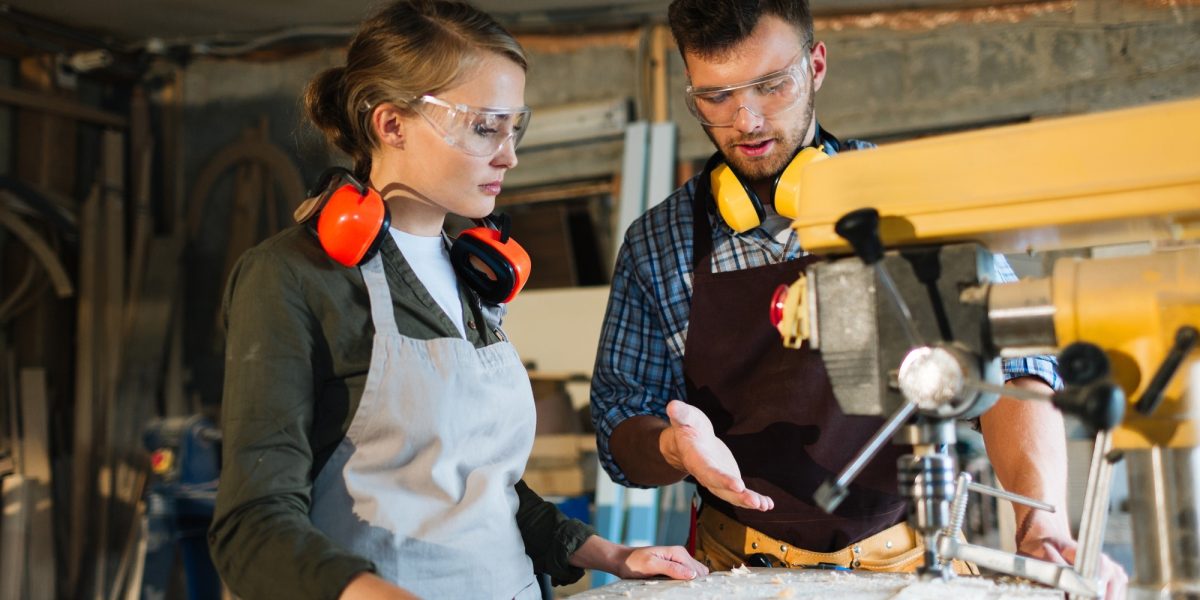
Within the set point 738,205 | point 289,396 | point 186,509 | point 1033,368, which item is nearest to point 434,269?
point 289,396

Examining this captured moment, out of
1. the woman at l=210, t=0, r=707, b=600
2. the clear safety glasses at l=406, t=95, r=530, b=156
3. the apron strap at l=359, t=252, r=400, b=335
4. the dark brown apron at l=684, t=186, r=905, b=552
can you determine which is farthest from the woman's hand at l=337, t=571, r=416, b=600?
the dark brown apron at l=684, t=186, r=905, b=552

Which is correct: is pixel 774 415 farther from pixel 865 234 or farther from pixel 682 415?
pixel 865 234

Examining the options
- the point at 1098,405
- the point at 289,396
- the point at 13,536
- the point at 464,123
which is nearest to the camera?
the point at 1098,405

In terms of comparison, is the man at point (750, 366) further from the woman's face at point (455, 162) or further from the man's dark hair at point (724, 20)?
the woman's face at point (455, 162)

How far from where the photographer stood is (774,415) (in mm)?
2031

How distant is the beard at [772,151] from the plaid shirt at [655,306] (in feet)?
0.35

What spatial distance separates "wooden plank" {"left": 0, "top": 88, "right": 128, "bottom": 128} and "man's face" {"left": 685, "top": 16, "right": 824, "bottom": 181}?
425 cm

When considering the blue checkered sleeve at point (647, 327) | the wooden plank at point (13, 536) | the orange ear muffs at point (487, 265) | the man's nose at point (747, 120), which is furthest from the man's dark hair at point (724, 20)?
the wooden plank at point (13, 536)

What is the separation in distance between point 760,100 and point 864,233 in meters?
1.02

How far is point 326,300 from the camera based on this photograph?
143 centimetres

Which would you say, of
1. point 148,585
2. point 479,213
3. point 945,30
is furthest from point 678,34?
point 148,585

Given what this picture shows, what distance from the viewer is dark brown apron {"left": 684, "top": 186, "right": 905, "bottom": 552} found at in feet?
6.34

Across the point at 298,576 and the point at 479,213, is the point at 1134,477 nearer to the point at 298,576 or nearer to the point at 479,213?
the point at 298,576

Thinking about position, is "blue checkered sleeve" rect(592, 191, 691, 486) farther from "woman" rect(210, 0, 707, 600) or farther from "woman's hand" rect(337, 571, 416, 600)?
"woman's hand" rect(337, 571, 416, 600)
